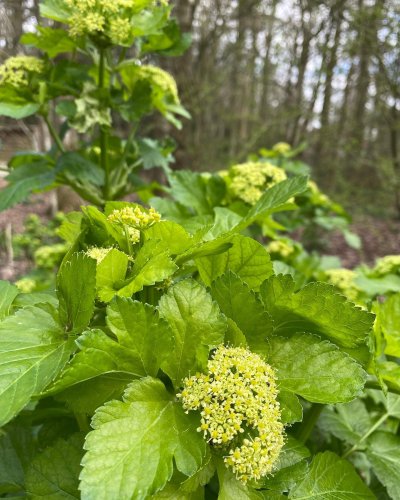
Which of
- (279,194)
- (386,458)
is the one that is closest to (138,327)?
(279,194)

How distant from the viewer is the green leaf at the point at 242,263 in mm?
801

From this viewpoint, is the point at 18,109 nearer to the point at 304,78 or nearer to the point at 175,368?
the point at 175,368

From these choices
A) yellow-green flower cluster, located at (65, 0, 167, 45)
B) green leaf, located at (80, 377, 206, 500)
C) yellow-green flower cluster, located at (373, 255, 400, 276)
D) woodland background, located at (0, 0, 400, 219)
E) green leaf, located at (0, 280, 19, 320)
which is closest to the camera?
green leaf, located at (80, 377, 206, 500)

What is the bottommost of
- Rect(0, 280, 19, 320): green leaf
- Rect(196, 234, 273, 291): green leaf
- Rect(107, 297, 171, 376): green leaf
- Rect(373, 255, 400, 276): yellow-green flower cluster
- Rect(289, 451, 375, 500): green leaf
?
Rect(289, 451, 375, 500): green leaf

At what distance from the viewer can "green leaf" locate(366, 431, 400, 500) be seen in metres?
0.84

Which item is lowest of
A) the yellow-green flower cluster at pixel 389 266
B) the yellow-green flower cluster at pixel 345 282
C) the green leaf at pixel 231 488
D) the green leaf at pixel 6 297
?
the green leaf at pixel 231 488

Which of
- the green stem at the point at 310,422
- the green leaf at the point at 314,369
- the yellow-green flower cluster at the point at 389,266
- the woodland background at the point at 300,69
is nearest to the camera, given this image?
the green leaf at the point at 314,369

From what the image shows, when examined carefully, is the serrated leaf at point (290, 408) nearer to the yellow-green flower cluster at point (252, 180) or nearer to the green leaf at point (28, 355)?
the green leaf at point (28, 355)

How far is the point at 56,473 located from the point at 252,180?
1.15 metres

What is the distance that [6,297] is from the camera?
779mm

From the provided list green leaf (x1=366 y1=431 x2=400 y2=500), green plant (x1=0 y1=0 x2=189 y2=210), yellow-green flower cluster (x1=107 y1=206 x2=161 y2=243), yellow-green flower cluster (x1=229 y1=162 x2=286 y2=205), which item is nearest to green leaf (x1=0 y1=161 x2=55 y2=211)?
green plant (x1=0 y1=0 x2=189 y2=210)

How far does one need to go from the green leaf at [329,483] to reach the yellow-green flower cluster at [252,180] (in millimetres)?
917

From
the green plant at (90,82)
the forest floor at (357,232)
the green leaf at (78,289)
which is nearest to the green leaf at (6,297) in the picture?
the green leaf at (78,289)

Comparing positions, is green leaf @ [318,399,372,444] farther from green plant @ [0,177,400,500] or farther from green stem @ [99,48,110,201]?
green stem @ [99,48,110,201]
